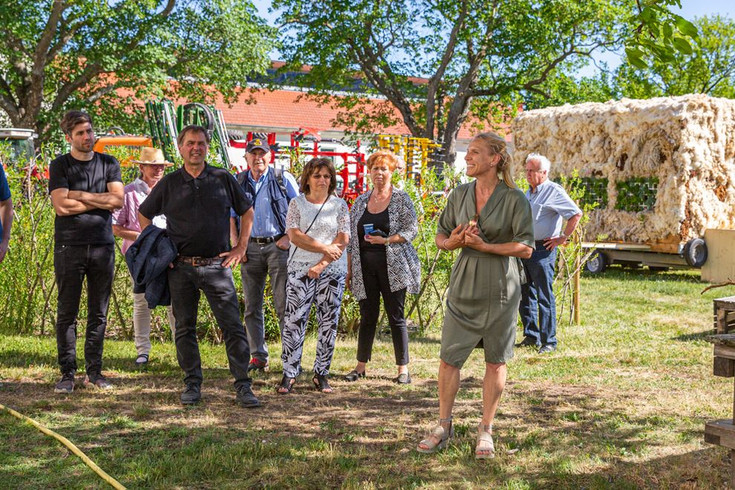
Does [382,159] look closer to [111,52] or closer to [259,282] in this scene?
[259,282]

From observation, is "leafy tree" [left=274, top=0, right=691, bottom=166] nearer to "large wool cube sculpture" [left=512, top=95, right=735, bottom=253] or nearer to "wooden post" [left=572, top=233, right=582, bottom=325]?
"large wool cube sculpture" [left=512, top=95, right=735, bottom=253]

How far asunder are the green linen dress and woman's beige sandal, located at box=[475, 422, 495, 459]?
429 mm

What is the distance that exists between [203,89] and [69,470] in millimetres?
28085

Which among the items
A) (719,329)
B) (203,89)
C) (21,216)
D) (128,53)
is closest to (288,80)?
(203,89)

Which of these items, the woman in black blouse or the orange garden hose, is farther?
the woman in black blouse

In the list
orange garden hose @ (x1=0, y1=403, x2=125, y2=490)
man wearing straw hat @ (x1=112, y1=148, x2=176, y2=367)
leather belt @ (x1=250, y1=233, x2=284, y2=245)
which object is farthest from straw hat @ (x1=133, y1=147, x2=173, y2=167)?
orange garden hose @ (x1=0, y1=403, x2=125, y2=490)

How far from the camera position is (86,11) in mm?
26250

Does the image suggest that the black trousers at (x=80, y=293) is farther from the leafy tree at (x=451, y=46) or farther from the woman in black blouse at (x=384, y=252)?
the leafy tree at (x=451, y=46)

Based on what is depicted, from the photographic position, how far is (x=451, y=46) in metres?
29.6

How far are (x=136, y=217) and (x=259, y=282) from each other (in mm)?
1249

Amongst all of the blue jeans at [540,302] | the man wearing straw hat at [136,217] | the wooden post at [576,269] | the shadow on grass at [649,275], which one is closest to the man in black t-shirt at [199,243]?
the man wearing straw hat at [136,217]

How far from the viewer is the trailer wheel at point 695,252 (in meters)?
14.4

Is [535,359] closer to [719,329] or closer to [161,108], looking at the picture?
[719,329]

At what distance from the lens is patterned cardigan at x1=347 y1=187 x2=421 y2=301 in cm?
676
